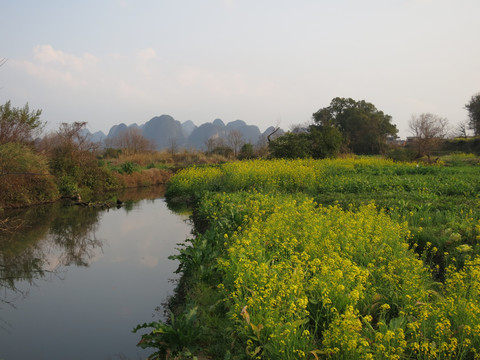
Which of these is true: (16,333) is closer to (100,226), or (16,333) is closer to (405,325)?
(405,325)

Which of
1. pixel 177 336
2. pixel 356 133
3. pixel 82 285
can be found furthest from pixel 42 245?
pixel 356 133

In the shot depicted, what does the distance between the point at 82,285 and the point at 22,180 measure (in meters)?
12.0

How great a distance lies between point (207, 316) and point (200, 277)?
123cm

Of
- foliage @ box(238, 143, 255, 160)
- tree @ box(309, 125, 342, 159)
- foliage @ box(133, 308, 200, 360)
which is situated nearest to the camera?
foliage @ box(133, 308, 200, 360)

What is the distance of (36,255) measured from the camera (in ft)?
31.6

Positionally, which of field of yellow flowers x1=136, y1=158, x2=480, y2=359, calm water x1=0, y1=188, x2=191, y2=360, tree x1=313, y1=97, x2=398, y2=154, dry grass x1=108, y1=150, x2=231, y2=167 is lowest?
calm water x1=0, y1=188, x2=191, y2=360

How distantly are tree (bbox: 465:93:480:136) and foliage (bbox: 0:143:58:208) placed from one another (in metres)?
53.3

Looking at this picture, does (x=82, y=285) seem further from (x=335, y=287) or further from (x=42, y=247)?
(x=335, y=287)

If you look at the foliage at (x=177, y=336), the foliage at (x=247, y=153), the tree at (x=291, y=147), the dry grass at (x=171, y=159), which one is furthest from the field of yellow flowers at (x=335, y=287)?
the dry grass at (x=171, y=159)

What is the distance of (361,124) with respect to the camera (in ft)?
155

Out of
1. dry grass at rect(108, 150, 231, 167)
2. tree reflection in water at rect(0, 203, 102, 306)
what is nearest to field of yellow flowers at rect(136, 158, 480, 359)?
tree reflection in water at rect(0, 203, 102, 306)

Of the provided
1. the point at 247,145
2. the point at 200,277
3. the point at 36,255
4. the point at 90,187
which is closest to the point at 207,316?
the point at 200,277

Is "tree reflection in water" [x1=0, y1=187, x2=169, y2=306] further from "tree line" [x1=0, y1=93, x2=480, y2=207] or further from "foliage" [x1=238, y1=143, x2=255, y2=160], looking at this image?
"foliage" [x1=238, y1=143, x2=255, y2=160]

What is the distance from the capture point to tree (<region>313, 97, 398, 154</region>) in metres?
45.3
